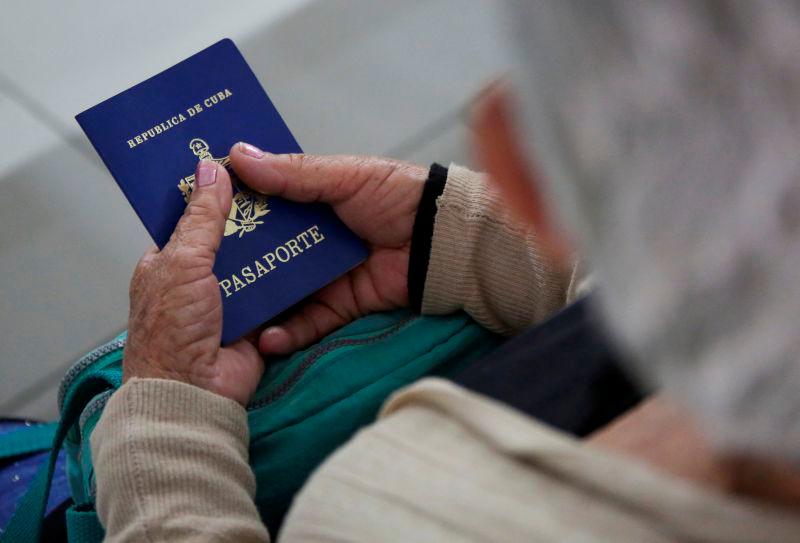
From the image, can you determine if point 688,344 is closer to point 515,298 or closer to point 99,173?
point 515,298

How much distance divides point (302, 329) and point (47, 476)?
0.28 metres

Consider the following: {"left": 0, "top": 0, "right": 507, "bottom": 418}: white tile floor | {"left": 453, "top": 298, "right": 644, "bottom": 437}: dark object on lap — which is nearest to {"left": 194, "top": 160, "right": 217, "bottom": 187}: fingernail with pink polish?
{"left": 453, "top": 298, "right": 644, "bottom": 437}: dark object on lap

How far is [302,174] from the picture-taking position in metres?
0.81

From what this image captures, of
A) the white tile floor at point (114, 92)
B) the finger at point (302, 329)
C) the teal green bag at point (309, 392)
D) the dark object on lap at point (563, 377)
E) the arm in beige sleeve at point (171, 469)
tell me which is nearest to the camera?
the dark object on lap at point (563, 377)

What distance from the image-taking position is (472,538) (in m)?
0.35

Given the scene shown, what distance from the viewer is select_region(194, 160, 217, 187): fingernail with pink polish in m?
0.79

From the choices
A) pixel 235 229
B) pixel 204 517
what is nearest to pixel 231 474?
pixel 204 517

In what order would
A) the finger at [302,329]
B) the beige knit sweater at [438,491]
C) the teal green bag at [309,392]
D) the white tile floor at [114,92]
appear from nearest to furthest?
the beige knit sweater at [438,491], the teal green bag at [309,392], the finger at [302,329], the white tile floor at [114,92]

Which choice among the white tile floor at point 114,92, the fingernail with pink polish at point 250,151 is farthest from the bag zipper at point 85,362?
the white tile floor at point 114,92

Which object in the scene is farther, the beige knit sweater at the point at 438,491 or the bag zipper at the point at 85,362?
the bag zipper at the point at 85,362

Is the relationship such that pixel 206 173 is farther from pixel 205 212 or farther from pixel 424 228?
pixel 424 228

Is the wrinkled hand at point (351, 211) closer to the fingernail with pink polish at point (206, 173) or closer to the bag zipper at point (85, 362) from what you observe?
the fingernail with pink polish at point (206, 173)

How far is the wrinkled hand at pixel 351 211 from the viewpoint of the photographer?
0.81m

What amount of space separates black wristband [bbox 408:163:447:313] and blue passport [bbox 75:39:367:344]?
0.06 meters
